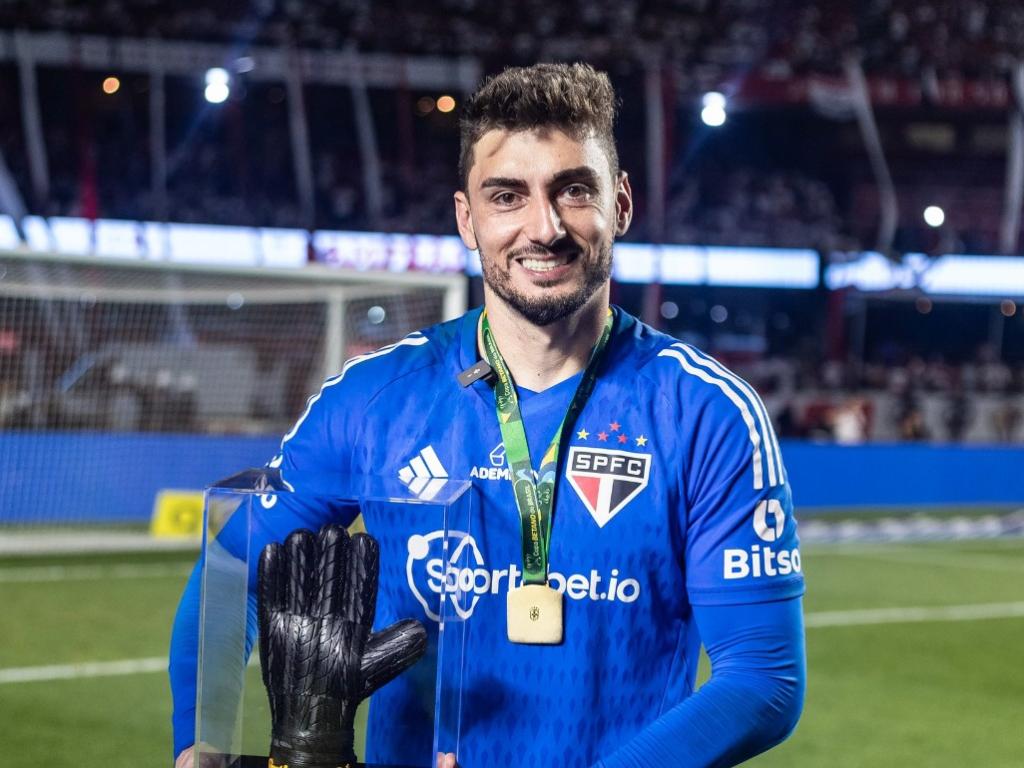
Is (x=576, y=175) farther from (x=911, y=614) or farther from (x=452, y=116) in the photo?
(x=452, y=116)

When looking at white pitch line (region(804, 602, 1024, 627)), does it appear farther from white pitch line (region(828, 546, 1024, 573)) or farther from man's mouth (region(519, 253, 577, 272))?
man's mouth (region(519, 253, 577, 272))

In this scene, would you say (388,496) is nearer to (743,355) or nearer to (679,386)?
(679,386)

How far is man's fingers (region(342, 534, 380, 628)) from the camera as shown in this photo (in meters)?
1.69

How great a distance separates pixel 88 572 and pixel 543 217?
28.7 feet

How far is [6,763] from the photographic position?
509 centimetres

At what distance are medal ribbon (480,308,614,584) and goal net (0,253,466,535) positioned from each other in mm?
6960

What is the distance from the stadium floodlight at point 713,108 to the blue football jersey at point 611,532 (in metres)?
22.9

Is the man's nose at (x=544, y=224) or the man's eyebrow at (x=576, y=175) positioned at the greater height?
the man's eyebrow at (x=576, y=175)

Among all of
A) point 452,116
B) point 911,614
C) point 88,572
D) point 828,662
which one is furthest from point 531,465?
point 452,116

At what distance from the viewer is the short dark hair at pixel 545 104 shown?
74.2 inches

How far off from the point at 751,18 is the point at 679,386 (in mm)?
24853

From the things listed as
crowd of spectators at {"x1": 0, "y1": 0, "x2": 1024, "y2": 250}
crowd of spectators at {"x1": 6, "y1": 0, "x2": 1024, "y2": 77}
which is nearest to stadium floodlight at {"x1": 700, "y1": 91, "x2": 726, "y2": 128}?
crowd of spectators at {"x1": 0, "y1": 0, "x2": 1024, "y2": 250}

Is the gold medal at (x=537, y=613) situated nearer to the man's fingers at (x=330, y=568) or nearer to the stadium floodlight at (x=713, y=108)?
the man's fingers at (x=330, y=568)

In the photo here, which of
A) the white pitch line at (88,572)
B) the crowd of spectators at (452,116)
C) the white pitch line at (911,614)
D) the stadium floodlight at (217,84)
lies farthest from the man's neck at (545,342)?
the stadium floodlight at (217,84)
